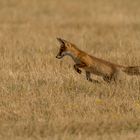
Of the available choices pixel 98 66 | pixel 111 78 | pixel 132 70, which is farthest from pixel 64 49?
pixel 132 70

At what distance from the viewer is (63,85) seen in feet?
41.4

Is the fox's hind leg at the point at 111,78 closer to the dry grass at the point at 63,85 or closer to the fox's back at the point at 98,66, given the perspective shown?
the fox's back at the point at 98,66

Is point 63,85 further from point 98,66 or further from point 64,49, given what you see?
point 64,49

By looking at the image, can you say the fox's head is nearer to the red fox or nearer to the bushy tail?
the red fox

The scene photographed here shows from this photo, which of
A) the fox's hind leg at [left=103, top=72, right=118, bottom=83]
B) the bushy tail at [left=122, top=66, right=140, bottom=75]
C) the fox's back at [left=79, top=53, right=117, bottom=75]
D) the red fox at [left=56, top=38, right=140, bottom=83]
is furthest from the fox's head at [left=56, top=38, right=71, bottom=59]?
the bushy tail at [left=122, top=66, right=140, bottom=75]

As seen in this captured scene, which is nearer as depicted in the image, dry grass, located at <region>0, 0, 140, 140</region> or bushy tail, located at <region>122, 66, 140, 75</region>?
dry grass, located at <region>0, 0, 140, 140</region>

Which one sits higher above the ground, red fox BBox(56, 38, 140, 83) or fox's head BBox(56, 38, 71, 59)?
fox's head BBox(56, 38, 71, 59)

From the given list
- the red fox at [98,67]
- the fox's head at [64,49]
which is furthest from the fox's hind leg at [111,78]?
the fox's head at [64,49]

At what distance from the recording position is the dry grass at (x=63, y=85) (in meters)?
9.76

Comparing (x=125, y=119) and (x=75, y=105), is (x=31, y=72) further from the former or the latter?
(x=125, y=119)

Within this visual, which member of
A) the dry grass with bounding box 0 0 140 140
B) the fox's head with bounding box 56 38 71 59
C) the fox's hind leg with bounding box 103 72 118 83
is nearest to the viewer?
the dry grass with bounding box 0 0 140 140

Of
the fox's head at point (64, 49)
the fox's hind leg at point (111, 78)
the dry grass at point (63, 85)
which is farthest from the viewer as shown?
the fox's head at point (64, 49)

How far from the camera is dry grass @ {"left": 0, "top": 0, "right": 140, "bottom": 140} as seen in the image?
9.76 m

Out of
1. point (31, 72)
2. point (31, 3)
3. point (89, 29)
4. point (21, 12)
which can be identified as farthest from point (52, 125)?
point (31, 3)
